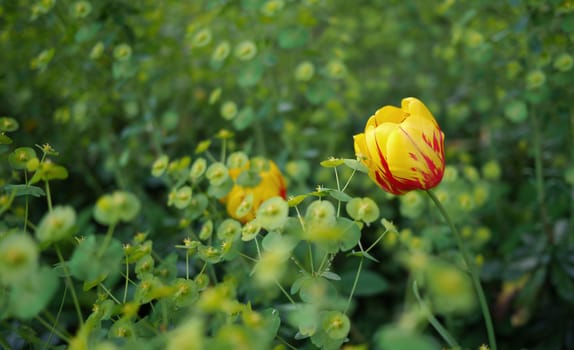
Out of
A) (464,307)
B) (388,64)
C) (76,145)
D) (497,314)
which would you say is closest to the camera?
(464,307)

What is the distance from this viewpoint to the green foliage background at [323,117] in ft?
3.40

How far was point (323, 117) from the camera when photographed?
1.26m

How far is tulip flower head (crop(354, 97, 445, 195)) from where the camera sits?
0.63m

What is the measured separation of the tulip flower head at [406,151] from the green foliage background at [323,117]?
243mm

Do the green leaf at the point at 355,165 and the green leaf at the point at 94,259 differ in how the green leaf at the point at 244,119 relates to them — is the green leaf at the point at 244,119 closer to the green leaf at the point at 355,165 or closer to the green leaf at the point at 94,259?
the green leaf at the point at 355,165

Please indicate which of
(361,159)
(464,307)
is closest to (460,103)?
(361,159)

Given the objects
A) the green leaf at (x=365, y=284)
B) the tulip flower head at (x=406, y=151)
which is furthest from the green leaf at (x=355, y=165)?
the green leaf at (x=365, y=284)

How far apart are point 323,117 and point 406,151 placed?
2.11ft

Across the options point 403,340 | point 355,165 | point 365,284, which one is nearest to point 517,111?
point 365,284

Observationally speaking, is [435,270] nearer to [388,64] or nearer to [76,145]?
[76,145]

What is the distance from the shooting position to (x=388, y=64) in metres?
1.90

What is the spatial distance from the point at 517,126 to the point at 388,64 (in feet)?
1.93

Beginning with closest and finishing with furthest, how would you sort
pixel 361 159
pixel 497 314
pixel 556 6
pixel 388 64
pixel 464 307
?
pixel 464 307, pixel 361 159, pixel 556 6, pixel 497 314, pixel 388 64

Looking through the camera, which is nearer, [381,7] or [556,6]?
[556,6]
